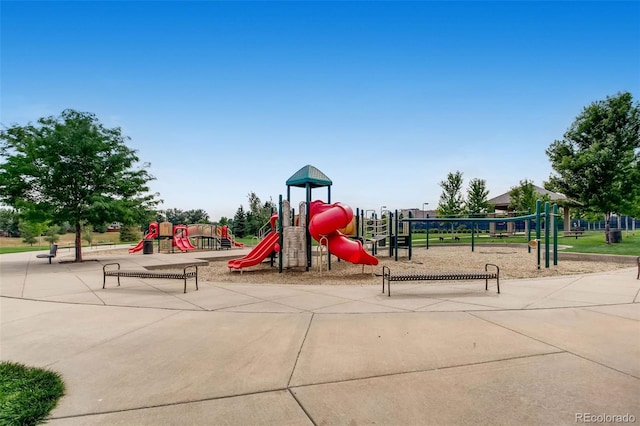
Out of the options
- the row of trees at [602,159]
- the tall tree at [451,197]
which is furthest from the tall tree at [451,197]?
the row of trees at [602,159]

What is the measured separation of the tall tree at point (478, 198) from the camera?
37969mm

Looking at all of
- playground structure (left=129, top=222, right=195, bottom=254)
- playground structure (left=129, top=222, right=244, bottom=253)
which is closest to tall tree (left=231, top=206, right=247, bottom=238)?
playground structure (left=129, top=222, right=244, bottom=253)

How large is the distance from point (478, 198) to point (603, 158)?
15.9m

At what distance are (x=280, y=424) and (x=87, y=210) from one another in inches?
667

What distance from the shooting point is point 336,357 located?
13.4ft

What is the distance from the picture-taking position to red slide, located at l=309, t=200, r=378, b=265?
11.6 m

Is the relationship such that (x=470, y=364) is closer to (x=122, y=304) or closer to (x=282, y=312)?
(x=282, y=312)

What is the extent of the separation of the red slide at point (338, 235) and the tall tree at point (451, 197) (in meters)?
29.4

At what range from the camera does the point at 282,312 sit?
632 centimetres

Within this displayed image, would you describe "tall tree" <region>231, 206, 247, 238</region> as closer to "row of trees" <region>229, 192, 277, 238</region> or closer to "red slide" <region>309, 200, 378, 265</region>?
"row of trees" <region>229, 192, 277, 238</region>

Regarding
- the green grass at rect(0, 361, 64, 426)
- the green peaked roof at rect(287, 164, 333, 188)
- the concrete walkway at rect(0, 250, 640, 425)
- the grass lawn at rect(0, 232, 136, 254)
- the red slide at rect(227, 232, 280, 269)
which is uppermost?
the green peaked roof at rect(287, 164, 333, 188)

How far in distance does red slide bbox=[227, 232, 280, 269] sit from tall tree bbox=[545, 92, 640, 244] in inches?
875

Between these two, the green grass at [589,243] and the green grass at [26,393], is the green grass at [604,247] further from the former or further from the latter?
the green grass at [26,393]

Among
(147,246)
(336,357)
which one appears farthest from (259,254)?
(147,246)
